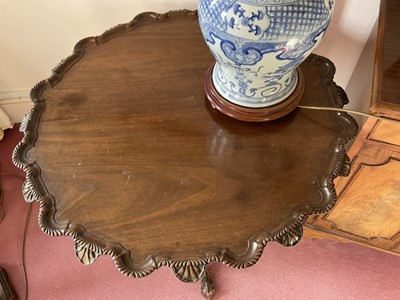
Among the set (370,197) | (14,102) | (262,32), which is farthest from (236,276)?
(14,102)

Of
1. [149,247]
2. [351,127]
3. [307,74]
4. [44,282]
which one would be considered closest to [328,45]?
[307,74]

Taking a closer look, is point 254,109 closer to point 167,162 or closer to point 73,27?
point 167,162

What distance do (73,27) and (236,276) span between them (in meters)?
0.76

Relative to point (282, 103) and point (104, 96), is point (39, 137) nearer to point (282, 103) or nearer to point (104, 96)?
point (104, 96)

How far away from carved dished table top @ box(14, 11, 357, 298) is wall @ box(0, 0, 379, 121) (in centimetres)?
20

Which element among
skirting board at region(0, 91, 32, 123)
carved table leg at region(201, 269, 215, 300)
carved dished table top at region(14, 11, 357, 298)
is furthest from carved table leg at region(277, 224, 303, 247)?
skirting board at region(0, 91, 32, 123)

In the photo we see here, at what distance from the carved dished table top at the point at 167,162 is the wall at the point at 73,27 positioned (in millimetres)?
197

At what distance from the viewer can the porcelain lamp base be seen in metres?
0.62

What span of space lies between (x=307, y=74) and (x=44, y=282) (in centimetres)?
84

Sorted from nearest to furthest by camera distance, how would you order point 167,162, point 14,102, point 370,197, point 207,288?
point 167,162
point 370,197
point 207,288
point 14,102

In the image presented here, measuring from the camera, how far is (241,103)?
63cm

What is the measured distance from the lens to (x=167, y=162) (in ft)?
1.96

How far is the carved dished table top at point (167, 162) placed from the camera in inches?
21.0

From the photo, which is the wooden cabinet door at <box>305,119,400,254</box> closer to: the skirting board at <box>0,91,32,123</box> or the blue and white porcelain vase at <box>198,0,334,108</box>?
the blue and white porcelain vase at <box>198,0,334,108</box>
